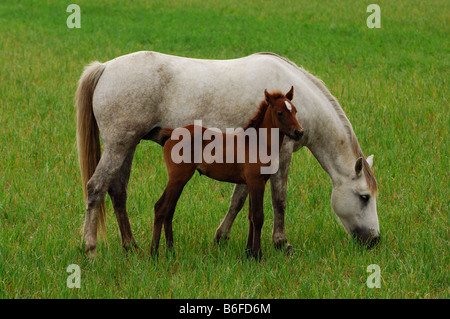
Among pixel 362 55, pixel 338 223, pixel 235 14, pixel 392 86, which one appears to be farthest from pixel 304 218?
pixel 235 14

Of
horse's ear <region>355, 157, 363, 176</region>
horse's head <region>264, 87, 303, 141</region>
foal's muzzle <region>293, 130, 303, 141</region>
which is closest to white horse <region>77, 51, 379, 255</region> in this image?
horse's ear <region>355, 157, 363, 176</region>

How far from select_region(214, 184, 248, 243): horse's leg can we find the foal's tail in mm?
1143

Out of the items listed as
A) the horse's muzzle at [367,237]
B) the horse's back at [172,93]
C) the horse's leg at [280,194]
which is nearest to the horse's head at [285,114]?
the horse's back at [172,93]

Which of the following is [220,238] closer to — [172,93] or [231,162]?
[231,162]

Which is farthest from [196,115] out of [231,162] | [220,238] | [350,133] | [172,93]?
[350,133]

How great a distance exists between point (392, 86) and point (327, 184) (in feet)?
16.9

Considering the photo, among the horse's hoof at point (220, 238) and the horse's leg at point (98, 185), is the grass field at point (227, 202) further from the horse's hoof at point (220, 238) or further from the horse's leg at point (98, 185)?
the horse's leg at point (98, 185)

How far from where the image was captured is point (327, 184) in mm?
6801

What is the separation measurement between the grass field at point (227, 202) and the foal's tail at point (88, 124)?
2.42 feet

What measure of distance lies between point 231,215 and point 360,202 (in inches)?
49.7

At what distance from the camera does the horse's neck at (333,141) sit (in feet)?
16.7

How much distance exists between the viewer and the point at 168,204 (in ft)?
14.5

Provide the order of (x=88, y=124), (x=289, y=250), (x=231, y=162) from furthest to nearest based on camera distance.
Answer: (x=289, y=250) < (x=88, y=124) < (x=231, y=162)

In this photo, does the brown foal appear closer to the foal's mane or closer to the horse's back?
the foal's mane
